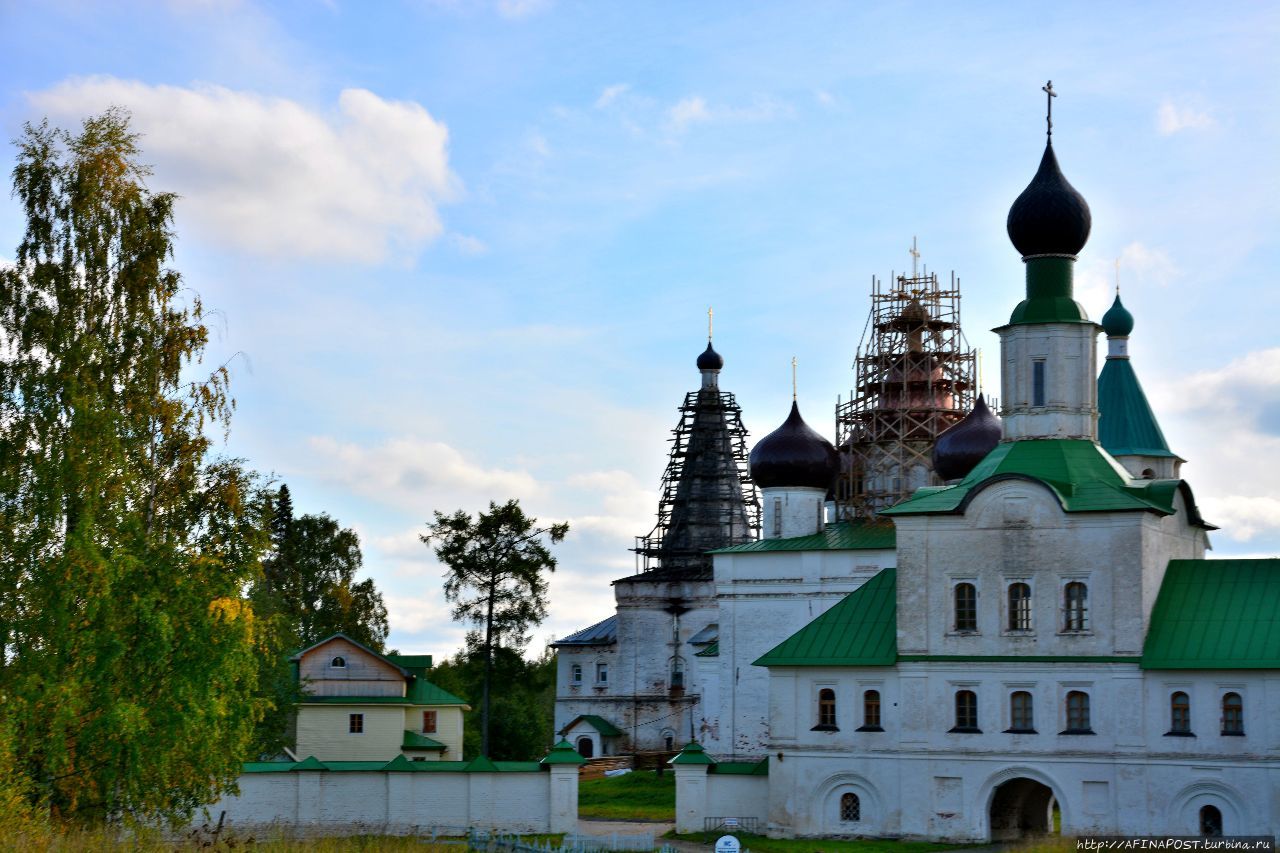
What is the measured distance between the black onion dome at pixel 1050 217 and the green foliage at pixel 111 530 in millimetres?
15112

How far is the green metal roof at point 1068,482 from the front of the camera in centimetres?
3016

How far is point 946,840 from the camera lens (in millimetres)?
30344

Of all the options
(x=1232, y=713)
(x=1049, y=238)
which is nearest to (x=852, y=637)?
(x=1232, y=713)

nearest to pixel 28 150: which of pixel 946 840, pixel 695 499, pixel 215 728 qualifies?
pixel 215 728

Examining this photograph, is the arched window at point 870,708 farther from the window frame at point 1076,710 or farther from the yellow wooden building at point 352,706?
the yellow wooden building at point 352,706

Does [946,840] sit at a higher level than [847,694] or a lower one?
lower

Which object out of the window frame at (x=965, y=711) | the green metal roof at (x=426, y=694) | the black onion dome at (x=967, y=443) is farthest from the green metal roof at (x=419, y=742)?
the window frame at (x=965, y=711)

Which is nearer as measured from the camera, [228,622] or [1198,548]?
[228,622]

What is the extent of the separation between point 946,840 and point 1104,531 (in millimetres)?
5901

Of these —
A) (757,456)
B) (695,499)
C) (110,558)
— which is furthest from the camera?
(695,499)

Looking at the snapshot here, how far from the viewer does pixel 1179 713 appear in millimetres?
29203

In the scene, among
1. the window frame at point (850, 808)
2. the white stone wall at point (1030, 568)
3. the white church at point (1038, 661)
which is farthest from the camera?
the window frame at point (850, 808)

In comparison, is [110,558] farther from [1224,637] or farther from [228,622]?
[1224,637]

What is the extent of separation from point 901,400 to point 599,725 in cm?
1453
